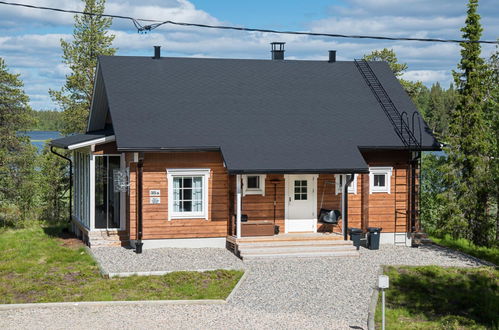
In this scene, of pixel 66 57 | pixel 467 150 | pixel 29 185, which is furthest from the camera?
pixel 66 57

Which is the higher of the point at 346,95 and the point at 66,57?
the point at 66,57

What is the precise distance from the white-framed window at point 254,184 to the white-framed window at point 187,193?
1277 millimetres

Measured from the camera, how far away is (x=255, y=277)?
18016mm

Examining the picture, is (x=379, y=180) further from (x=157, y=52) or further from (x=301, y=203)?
(x=157, y=52)

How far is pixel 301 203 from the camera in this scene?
22922mm

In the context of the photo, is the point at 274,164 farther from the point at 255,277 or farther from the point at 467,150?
the point at 467,150

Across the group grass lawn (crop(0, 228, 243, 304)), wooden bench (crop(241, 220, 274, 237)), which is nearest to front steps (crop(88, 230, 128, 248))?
grass lawn (crop(0, 228, 243, 304))

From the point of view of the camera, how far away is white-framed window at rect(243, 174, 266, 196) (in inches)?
883

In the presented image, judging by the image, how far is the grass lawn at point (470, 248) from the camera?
2159cm

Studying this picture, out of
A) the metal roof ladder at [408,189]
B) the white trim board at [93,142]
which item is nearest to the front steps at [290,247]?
the metal roof ladder at [408,189]

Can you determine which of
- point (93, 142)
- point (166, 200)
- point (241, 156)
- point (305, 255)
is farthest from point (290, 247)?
point (93, 142)

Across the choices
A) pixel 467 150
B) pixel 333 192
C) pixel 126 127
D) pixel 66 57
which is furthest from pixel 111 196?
pixel 66 57

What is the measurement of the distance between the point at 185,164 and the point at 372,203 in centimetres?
634

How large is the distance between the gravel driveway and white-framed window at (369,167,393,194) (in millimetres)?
3686
